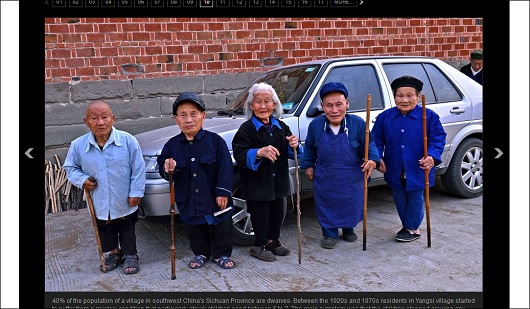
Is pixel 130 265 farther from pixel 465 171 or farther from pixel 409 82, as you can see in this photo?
pixel 465 171

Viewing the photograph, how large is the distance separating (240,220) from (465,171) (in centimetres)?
282

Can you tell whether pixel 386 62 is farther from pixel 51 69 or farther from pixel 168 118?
pixel 51 69

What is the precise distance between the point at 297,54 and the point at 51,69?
10.4 ft

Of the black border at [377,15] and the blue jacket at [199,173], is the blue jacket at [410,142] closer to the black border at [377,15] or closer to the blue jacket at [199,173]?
the black border at [377,15]

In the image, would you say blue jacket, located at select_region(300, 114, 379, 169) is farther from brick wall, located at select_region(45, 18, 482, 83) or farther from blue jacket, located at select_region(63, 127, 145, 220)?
brick wall, located at select_region(45, 18, 482, 83)

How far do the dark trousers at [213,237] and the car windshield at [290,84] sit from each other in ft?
4.43

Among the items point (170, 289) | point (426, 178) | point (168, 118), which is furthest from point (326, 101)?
point (168, 118)

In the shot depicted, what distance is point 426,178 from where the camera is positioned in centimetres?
402

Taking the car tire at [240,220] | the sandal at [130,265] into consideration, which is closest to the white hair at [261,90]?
the car tire at [240,220]

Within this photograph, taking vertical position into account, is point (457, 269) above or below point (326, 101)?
below

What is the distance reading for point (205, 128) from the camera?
14.3 ft

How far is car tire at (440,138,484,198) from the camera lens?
17.1 feet

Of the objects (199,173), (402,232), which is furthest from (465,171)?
(199,173)

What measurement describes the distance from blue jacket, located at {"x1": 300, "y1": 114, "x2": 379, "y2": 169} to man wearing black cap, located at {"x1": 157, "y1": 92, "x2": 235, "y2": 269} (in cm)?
83
